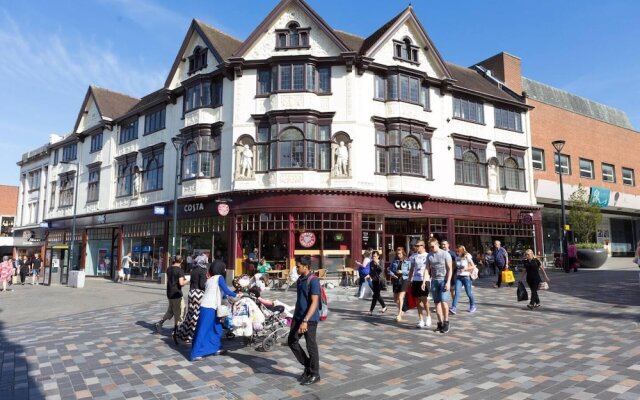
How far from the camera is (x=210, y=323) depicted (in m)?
7.58

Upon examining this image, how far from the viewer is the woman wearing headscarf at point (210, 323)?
738 cm

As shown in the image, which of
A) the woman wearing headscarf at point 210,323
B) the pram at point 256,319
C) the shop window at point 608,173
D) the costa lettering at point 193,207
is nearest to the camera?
the woman wearing headscarf at point 210,323

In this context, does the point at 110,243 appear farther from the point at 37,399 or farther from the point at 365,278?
the point at 37,399

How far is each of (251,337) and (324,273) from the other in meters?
10.5

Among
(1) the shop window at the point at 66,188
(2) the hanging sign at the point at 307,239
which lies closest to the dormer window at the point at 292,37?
(2) the hanging sign at the point at 307,239

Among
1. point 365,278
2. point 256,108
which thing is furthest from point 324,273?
point 256,108

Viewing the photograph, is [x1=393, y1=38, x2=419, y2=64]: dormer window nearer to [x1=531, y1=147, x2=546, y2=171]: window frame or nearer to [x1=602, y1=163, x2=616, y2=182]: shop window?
[x1=531, y1=147, x2=546, y2=171]: window frame

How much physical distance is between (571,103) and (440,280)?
117ft

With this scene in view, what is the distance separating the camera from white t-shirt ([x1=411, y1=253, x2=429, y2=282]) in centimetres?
973

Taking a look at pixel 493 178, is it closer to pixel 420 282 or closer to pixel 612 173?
pixel 612 173

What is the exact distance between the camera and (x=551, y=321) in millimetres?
10195

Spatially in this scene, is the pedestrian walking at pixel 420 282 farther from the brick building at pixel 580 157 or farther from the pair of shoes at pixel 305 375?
the brick building at pixel 580 157

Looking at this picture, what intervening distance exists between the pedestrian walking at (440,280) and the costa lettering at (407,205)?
11.8 metres

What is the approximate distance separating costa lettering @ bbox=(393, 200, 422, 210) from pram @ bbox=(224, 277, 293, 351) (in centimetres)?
1376
